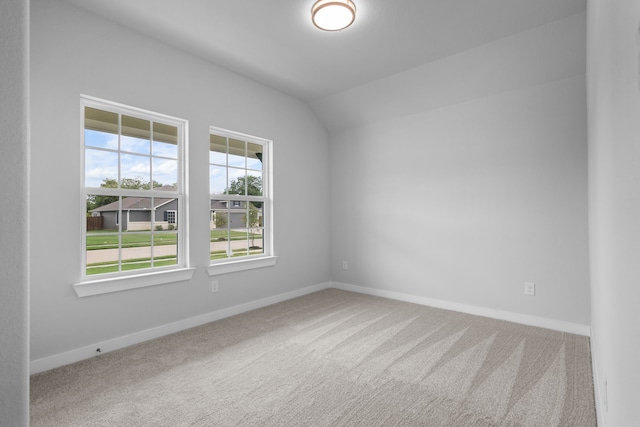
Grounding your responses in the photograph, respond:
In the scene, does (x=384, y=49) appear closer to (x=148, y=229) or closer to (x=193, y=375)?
(x=148, y=229)

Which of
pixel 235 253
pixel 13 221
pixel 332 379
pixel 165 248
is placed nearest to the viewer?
pixel 13 221

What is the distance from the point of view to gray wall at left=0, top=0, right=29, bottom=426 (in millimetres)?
826

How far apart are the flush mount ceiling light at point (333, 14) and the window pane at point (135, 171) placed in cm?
197

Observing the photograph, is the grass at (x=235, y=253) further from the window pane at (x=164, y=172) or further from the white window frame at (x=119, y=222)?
the window pane at (x=164, y=172)

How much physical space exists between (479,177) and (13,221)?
385 cm

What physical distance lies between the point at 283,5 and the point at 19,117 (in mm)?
2218

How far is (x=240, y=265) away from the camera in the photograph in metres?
3.71

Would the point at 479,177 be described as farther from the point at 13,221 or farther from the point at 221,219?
the point at 13,221

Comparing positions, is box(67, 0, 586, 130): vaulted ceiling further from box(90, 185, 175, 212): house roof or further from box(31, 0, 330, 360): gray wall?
box(90, 185, 175, 212): house roof

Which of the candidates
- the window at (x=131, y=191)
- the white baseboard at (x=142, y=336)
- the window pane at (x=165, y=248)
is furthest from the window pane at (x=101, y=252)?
the white baseboard at (x=142, y=336)

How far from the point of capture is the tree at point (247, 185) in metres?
3.82

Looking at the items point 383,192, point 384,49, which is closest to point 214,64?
point 384,49

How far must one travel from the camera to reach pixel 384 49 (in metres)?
3.19

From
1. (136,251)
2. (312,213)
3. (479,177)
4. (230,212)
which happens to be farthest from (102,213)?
(479,177)
